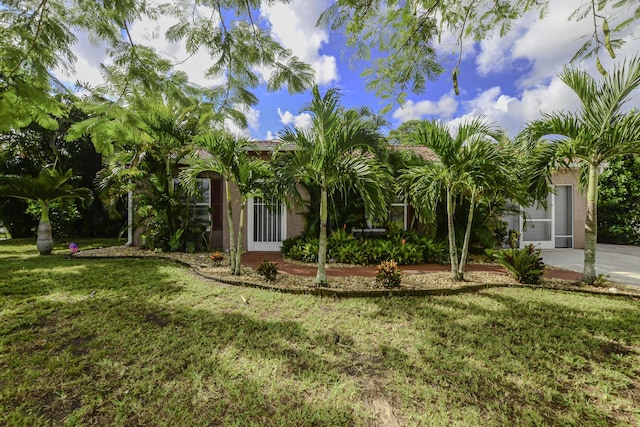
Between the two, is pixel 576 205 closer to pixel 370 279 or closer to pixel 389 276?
pixel 370 279

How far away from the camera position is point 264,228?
9.86 meters

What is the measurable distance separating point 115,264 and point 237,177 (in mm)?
4672

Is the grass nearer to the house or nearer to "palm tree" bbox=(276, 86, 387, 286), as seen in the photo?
"palm tree" bbox=(276, 86, 387, 286)

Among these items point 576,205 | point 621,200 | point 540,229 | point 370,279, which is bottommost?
point 370,279

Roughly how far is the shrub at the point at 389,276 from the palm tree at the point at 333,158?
3.74ft

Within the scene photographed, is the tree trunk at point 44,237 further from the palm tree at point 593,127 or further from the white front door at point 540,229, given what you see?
the white front door at point 540,229

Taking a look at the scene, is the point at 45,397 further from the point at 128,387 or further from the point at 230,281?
the point at 230,281

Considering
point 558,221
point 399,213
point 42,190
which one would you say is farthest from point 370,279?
point 42,190

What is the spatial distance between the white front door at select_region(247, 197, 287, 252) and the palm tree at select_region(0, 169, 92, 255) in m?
5.97

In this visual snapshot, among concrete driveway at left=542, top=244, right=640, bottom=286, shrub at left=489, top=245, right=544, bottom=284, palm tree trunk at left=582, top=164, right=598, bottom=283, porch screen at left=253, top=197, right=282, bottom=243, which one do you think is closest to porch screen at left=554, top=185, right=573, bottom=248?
concrete driveway at left=542, top=244, right=640, bottom=286

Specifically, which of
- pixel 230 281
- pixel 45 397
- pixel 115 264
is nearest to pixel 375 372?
pixel 45 397

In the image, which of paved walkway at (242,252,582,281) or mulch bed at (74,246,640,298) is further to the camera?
paved walkway at (242,252,582,281)

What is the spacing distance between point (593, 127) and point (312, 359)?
6737mm

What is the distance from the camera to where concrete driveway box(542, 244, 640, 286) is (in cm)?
640
